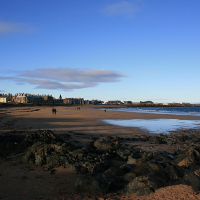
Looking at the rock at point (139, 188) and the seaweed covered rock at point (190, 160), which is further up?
the seaweed covered rock at point (190, 160)

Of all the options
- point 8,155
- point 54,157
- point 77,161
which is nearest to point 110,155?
point 77,161

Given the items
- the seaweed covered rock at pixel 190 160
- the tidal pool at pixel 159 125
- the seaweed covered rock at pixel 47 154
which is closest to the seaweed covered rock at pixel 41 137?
the seaweed covered rock at pixel 47 154

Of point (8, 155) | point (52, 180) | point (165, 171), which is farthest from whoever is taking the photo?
point (8, 155)

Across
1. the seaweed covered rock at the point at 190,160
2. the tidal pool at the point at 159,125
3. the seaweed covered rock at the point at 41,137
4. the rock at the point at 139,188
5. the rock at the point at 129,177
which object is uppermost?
the seaweed covered rock at the point at 41,137

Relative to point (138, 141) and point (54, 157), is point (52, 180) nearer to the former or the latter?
point (54, 157)

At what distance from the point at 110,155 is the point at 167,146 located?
4884mm

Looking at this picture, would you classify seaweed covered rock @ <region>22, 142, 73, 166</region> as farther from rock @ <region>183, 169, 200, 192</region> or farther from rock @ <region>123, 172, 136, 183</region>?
rock @ <region>183, 169, 200, 192</region>

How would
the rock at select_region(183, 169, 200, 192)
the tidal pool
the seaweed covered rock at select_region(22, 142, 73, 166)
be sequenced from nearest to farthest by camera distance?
the rock at select_region(183, 169, 200, 192) < the seaweed covered rock at select_region(22, 142, 73, 166) < the tidal pool

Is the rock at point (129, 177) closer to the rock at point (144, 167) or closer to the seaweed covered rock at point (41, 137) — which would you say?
the rock at point (144, 167)

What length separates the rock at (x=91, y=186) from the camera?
5.10m

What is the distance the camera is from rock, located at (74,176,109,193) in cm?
510

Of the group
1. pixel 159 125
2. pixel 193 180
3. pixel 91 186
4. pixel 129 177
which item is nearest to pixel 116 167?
pixel 129 177

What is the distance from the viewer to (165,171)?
5.55 meters

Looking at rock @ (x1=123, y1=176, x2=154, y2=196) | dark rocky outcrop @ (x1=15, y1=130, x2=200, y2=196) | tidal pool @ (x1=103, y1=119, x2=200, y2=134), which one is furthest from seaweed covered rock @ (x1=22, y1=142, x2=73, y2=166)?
tidal pool @ (x1=103, y1=119, x2=200, y2=134)
